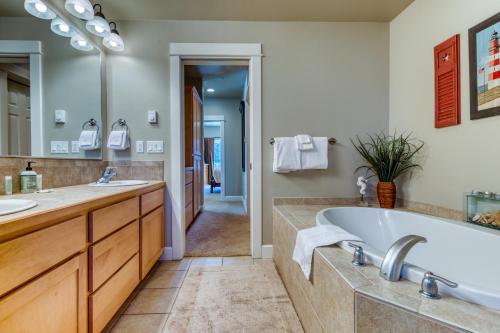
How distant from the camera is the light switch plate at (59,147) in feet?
5.56

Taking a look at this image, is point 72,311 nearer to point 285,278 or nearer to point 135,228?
point 135,228

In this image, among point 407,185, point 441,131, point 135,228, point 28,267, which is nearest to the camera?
point 28,267

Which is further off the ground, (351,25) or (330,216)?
(351,25)

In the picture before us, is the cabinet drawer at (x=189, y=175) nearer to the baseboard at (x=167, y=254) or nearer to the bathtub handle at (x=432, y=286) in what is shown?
the baseboard at (x=167, y=254)

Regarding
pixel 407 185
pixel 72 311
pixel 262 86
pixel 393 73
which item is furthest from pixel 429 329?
pixel 393 73

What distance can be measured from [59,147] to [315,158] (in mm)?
2039

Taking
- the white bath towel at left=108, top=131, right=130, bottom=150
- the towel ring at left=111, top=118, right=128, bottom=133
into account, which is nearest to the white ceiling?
the towel ring at left=111, top=118, right=128, bottom=133

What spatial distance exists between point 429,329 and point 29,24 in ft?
7.77

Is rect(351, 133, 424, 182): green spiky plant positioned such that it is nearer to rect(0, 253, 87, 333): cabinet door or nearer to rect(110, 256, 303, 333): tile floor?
rect(110, 256, 303, 333): tile floor

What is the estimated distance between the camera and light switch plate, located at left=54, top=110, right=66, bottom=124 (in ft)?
5.66

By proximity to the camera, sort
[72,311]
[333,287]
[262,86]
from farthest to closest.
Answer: [262,86]
[72,311]
[333,287]

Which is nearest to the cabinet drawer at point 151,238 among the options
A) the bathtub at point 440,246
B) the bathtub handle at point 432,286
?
the bathtub at point 440,246

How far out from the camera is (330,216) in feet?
5.65

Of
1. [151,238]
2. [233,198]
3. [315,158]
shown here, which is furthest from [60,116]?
[233,198]
